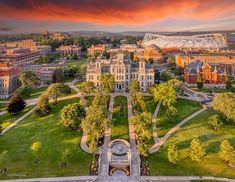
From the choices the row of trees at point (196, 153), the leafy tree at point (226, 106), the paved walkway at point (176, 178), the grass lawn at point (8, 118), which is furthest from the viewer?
the grass lawn at point (8, 118)

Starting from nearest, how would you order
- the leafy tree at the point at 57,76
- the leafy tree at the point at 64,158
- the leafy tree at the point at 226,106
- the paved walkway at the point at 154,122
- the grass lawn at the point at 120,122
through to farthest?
the leafy tree at the point at 64,158
the paved walkway at the point at 154,122
the grass lawn at the point at 120,122
the leafy tree at the point at 226,106
the leafy tree at the point at 57,76

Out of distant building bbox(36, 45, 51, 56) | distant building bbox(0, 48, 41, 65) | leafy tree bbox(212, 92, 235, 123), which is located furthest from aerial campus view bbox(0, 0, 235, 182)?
distant building bbox(36, 45, 51, 56)

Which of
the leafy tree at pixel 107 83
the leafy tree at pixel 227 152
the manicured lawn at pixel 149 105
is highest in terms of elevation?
the leafy tree at pixel 107 83

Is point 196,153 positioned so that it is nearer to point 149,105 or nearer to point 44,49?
point 149,105

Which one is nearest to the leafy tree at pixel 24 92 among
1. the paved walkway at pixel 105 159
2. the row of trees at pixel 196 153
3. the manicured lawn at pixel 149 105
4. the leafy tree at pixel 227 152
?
the manicured lawn at pixel 149 105

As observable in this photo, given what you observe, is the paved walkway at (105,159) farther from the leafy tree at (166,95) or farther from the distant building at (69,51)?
the distant building at (69,51)
